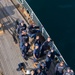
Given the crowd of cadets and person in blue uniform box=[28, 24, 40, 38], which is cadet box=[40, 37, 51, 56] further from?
person in blue uniform box=[28, 24, 40, 38]

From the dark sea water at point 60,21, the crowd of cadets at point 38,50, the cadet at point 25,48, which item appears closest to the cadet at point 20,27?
the crowd of cadets at point 38,50

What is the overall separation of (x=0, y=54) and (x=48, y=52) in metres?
3.96

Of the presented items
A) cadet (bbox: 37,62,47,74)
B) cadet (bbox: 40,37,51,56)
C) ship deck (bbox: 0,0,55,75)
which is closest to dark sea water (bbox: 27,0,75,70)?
ship deck (bbox: 0,0,55,75)

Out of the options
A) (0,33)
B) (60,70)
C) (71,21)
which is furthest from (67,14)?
(60,70)

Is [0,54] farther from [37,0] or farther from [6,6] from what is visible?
[37,0]

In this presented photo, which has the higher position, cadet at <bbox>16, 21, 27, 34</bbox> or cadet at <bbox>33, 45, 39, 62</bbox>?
cadet at <bbox>16, 21, 27, 34</bbox>

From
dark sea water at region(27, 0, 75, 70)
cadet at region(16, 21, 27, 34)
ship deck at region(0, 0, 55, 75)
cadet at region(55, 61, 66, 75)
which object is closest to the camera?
cadet at region(55, 61, 66, 75)

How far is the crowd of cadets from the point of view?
20544 mm

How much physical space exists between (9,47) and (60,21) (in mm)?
8226

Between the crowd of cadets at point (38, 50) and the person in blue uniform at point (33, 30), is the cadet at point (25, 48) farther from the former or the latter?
the person in blue uniform at point (33, 30)

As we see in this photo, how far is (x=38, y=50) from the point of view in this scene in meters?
21.8

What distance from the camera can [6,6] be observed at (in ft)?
91.2

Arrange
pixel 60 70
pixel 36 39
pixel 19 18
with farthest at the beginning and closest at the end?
pixel 19 18
pixel 36 39
pixel 60 70

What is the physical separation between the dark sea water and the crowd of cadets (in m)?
4.83
